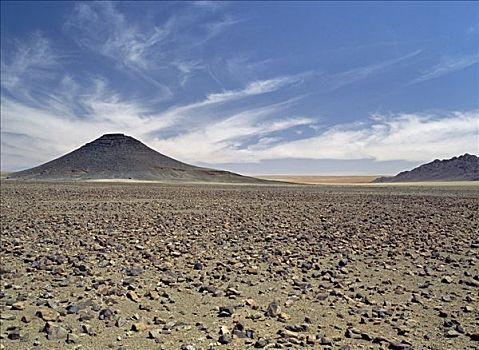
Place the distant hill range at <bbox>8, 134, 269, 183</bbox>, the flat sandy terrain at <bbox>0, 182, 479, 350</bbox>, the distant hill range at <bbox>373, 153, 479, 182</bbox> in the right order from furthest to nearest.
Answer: the distant hill range at <bbox>373, 153, 479, 182</bbox> < the distant hill range at <bbox>8, 134, 269, 183</bbox> < the flat sandy terrain at <bbox>0, 182, 479, 350</bbox>

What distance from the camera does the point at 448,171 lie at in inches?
5822

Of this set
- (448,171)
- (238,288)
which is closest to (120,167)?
(448,171)

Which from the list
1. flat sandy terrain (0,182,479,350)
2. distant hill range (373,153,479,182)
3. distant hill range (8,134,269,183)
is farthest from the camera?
distant hill range (373,153,479,182)

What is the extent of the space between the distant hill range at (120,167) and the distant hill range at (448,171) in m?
65.9

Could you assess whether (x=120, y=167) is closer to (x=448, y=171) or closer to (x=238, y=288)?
(x=448, y=171)

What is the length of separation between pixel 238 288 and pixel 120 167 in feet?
366

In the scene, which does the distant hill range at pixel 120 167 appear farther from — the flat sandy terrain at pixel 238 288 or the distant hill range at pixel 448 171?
the flat sandy terrain at pixel 238 288

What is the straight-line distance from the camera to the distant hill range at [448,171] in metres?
137

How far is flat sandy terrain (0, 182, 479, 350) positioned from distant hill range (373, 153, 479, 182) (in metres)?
136

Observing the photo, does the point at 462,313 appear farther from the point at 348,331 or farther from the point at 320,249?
the point at 320,249

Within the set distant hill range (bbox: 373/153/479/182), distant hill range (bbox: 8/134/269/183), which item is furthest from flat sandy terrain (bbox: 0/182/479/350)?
distant hill range (bbox: 373/153/479/182)

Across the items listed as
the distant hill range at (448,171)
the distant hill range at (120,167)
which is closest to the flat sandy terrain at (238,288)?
the distant hill range at (120,167)

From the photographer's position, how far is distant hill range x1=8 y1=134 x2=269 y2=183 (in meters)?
107

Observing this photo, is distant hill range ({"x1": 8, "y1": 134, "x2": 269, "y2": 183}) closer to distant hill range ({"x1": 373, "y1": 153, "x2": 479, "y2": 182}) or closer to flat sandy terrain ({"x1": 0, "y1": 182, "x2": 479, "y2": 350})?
distant hill range ({"x1": 373, "y1": 153, "x2": 479, "y2": 182})
